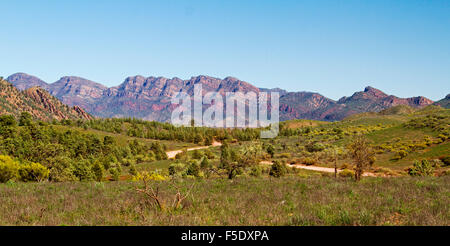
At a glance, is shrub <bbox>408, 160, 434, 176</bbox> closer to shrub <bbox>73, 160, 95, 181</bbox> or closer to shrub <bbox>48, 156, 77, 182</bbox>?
shrub <bbox>48, 156, 77, 182</bbox>

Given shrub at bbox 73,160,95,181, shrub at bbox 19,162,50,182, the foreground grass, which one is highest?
the foreground grass

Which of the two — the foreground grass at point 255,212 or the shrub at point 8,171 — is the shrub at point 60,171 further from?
the foreground grass at point 255,212

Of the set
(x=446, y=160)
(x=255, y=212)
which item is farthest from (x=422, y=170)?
(x=255, y=212)

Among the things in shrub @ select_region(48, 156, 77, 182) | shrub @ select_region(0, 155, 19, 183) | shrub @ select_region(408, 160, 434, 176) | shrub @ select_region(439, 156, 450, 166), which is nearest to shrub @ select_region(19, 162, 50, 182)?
shrub @ select_region(0, 155, 19, 183)

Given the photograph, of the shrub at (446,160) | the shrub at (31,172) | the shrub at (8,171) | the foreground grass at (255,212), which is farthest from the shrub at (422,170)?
the shrub at (8,171)

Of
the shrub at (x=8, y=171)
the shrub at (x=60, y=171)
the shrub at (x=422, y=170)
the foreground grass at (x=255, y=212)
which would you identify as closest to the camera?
the foreground grass at (x=255, y=212)

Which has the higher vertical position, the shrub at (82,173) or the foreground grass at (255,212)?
the foreground grass at (255,212)

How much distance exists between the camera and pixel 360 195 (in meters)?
11.1

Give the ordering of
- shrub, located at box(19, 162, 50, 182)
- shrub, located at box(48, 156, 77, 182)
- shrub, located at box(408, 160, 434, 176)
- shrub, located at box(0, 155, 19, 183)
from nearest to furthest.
Result: shrub, located at box(0, 155, 19, 183) → shrub, located at box(19, 162, 50, 182) → shrub, located at box(408, 160, 434, 176) → shrub, located at box(48, 156, 77, 182)

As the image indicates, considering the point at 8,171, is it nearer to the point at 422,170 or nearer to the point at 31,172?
the point at 31,172

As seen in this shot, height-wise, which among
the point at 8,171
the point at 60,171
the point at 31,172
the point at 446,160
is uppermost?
the point at 8,171

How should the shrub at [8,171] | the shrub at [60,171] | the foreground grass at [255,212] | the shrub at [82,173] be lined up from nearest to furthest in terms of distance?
the foreground grass at [255,212], the shrub at [8,171], the shrub at [60,171], the shrub at [82,173]

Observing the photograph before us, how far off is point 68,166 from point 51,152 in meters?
10.1
